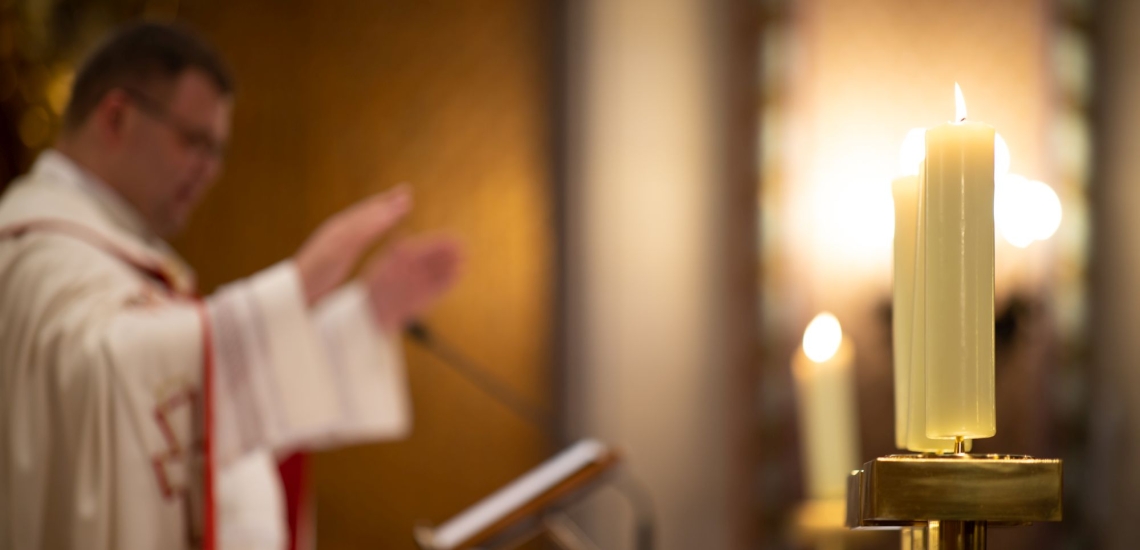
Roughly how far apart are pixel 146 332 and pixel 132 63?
26.8 inches

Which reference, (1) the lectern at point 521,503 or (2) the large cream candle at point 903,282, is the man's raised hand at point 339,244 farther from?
(2) the large cream candle at point 903,282

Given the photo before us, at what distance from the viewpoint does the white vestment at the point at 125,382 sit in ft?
7.20

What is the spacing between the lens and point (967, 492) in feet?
3.02

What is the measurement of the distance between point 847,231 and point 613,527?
139 cm

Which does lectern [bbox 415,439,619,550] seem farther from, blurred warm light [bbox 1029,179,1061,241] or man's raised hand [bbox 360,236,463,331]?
blurred warm light [bbox 1029,179,1061,241]

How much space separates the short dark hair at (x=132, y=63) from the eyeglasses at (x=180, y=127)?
0.03 metres

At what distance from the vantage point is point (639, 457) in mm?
Answer: 4480

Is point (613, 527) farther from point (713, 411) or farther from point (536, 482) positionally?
point (536, 482)

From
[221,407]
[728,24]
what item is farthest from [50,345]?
[728,24]

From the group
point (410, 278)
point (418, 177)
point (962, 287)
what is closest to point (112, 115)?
point (410, 278)

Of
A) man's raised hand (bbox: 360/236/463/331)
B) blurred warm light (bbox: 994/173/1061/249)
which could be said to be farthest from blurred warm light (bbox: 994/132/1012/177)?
man's raised hand (bbox: 360/236/463/331)

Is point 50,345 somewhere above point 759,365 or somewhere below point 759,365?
above

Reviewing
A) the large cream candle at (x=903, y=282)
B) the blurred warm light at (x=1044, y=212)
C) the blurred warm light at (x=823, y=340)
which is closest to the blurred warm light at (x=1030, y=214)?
the blurred warm light at (x=1044, y=212)

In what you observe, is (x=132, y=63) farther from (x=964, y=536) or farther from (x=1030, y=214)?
(x=1030, y=214)
